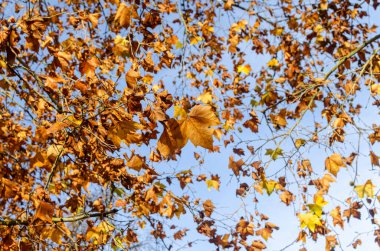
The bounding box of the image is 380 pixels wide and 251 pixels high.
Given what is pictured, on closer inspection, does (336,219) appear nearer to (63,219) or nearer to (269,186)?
(269,186)

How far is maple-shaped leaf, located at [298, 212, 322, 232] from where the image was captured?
9.63 feet

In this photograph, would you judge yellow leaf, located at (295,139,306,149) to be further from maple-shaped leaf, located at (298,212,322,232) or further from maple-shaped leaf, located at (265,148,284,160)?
maple-shaped leaf, located at (298,212,322,232)

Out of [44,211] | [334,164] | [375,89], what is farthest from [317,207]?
[44,211]

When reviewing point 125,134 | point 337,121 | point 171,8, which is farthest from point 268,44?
point 125,134

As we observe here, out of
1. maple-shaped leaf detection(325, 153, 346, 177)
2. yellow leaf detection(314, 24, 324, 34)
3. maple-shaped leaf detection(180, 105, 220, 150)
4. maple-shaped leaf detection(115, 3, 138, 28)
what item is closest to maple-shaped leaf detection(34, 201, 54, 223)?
maple-shaped leaf detection(180, 105, 220, 150)

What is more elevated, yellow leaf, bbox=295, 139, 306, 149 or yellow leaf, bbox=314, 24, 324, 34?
yellow leaf, bbox=314, 24, 324, 34

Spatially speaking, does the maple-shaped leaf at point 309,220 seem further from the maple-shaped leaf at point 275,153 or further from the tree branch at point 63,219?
the tree branch at point 63,219

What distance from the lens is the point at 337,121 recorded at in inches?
123

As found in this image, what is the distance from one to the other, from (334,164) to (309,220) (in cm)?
50

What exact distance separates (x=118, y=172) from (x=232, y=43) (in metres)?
3.49

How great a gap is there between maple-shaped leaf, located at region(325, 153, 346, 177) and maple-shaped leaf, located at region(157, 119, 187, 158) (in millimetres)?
A: 1855

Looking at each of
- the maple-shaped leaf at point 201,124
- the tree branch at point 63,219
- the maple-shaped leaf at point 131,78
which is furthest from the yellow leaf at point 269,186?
the maple-shaped leaf at point 201,124

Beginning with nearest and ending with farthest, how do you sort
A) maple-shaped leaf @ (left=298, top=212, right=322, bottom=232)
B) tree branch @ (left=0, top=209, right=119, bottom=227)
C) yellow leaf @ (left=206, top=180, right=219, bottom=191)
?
tree branch @ (left=0, top=209, right=119, bottom=227)
maple-shaped leaf @ (left=298, top=212, right=322, bottom=232)
yellow leaf @ (left=206, top=180, right=219, bottom=191)

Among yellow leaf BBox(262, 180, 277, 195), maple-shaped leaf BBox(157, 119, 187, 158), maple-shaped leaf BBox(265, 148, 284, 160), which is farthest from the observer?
yellow leaf BBox(262, 180, 277, 195)
